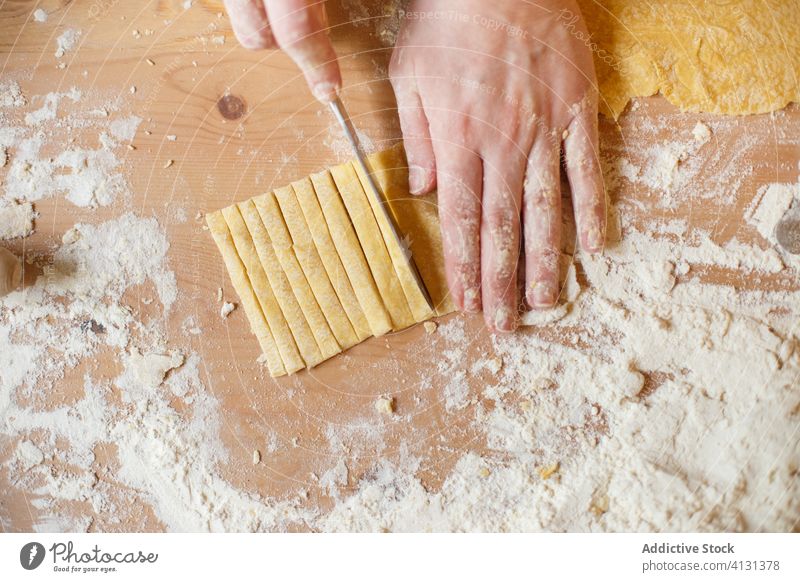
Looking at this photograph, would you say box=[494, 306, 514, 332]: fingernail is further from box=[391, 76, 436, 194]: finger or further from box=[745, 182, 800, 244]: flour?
box=[745, 182, 800, 244]: flour

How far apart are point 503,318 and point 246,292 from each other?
406 millimetres

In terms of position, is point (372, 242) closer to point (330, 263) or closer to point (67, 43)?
point (330, 263)

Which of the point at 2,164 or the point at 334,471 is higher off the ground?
the point at 2,164

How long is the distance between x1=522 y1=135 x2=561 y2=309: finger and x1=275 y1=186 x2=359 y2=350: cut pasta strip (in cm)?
29

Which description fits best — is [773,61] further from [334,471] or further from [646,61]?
[334,471]

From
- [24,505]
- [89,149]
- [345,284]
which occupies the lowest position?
[24,505]

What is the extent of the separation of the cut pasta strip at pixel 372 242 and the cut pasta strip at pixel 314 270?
71 millimetres

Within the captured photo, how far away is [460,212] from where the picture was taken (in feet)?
2.77

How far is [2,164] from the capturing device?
3.11 feet

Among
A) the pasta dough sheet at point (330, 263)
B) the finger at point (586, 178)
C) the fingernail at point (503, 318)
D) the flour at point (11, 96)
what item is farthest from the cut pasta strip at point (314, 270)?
the flour at point (11, 96)

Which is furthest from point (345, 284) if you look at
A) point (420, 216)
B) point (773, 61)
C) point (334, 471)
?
point (773, 61)

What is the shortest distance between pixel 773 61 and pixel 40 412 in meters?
1.30

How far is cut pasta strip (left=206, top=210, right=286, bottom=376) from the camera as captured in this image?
88 cm

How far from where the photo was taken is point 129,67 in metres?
0.95
